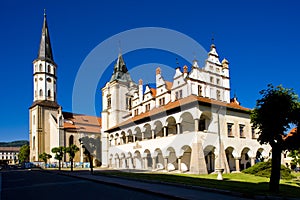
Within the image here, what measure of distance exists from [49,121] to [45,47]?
23.3 metres

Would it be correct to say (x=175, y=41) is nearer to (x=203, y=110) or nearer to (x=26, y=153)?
(x=203, y=110)

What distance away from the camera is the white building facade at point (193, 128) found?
35438mm

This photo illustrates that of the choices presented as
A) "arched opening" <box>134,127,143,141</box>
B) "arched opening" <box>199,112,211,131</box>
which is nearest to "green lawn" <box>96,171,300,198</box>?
"arched opening" <box>199,112,211,131</box>

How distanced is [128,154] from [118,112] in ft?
51.3

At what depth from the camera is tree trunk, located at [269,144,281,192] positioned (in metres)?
15.2

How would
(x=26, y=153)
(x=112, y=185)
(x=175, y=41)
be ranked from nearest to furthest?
(x=112, y=185), (x=175, y=41), (x=26, y=153)

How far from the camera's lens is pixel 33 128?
81500mm

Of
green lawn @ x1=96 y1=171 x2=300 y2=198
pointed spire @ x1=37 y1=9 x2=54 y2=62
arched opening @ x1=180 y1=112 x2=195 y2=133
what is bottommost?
green lawn @ x1=96 y1=171 x2=300 y2=198

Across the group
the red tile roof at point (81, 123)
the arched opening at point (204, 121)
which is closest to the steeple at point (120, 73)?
the red tile roof at point (81, 123)

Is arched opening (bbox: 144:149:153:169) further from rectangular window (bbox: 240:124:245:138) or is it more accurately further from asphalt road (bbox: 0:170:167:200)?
asphalt road (bbox: 0:170:167:200)

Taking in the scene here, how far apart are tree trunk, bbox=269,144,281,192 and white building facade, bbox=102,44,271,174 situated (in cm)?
1484

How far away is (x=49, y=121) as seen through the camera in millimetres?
80688

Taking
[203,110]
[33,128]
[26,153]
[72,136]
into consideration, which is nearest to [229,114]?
[203,110]

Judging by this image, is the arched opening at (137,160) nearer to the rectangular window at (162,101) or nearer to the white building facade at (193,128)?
the white building facade at (193,128)
